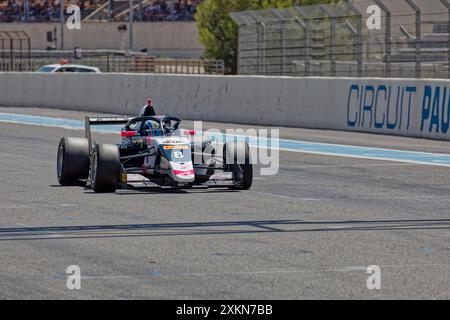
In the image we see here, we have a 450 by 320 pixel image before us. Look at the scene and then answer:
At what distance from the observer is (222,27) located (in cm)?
5297

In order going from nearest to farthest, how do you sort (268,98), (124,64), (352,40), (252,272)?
(252,272) → (352,40) → (268,98) → (124,64)

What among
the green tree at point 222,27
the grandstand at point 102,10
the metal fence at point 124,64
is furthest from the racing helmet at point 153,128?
the grandstand at point 102,10

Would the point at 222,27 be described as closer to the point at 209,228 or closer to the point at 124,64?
the point at 124,64

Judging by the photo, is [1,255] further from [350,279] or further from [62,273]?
[350,279]

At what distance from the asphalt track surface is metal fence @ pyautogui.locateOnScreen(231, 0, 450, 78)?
9096mm

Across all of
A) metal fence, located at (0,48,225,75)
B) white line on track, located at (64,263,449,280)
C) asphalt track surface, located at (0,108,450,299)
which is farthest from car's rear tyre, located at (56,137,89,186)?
metal fence, located at (0,48,225,75)

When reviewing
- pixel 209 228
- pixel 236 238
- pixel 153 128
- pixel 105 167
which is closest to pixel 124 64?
pixel 153 128

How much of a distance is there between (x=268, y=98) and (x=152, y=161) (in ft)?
50.2

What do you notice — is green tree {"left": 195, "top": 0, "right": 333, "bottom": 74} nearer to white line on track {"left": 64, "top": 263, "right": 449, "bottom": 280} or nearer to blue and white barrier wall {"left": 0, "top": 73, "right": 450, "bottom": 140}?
blue and white barrier wall {"left": 0, "top": 73, "right": 450, "bottom": 140}

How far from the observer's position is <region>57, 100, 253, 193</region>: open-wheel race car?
14750mm

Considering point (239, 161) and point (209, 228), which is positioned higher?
point (239, 161)

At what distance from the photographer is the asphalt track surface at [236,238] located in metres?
8.73

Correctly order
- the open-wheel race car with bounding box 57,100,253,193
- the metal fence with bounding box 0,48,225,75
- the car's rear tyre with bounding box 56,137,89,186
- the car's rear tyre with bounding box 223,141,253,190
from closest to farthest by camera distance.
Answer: the open-wheel race car with bounding box 57,100,253,193 < the car's rear tyre with bounding box 223,141,253,190 < the car's rear tyre with bounding box 56,137,89,186 < the metal fence with bounding box 0,48,225,75

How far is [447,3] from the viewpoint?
25969 millimetres
